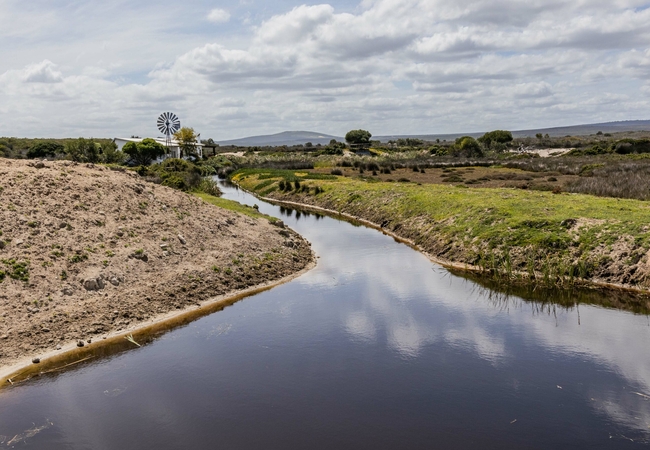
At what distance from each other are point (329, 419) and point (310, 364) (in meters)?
3.29

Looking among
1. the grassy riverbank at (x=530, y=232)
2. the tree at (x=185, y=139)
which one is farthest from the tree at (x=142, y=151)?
the grassy riverbank at (x=530, y=232)

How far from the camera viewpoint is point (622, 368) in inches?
594

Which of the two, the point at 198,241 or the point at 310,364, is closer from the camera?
the point at 310,364

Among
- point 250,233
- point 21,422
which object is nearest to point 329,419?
point 21,422

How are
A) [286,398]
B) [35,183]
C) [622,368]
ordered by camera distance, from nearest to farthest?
[286,398], [622,368], [35,183]

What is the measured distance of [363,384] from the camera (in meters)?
14.4

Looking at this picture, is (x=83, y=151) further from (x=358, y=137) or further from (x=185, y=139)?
(x=358, y=137)

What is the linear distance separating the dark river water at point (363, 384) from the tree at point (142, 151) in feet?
209

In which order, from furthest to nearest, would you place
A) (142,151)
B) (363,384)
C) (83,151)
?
(142,151) < (83,151) < (363,384)

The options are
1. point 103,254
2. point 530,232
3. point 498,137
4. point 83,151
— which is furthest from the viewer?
point 498,137

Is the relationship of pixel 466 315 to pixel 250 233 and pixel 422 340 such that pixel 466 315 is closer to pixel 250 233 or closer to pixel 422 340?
pixel 422 340

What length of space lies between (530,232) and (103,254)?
2041 cm

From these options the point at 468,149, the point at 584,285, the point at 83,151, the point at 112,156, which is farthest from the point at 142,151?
the point at 584,285

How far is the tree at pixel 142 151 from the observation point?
78.8 metres
